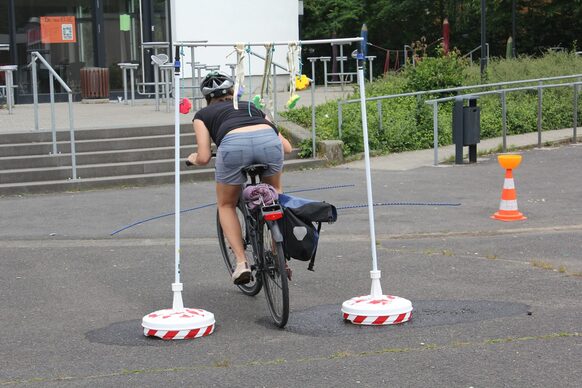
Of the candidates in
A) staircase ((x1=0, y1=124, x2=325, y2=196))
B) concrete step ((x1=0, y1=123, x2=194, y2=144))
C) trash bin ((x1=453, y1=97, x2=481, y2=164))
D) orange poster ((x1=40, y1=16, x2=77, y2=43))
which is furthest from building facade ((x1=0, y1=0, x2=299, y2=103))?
trash bin ((x1=453, y1=97, x2=481, y2=164))

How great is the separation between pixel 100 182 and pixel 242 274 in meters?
6.91

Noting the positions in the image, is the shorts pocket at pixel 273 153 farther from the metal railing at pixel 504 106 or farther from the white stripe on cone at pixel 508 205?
the metal railing at pixel 504 106

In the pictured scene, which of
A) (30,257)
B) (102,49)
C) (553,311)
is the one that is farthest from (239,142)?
(102,49)

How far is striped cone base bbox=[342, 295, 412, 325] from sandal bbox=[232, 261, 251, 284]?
74 cm

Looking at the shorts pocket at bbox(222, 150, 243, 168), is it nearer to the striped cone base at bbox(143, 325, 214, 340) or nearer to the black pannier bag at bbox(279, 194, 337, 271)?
the black pannier bag at bbox(279, 194, 337, 271)

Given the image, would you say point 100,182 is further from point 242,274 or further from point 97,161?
point 242,274

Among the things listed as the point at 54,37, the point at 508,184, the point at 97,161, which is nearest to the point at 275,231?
the point at 508,184

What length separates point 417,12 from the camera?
41656 mm

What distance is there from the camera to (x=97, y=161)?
14.5 metres

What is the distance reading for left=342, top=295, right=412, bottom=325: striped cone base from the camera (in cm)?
655

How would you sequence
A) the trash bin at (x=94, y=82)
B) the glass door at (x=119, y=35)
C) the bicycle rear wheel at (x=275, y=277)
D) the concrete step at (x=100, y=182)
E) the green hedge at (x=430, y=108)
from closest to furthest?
the bicycle rear wheel at (x=275, y=277) < the concrete step at (x=100, y=182) < the green hedge at (x=430, y=108) < the trash bin at (x=94, y=82) < the glass door at (x=119, y=35)

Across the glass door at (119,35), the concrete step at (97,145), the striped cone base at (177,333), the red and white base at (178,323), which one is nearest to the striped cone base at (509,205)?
the red and white base at (178,323)

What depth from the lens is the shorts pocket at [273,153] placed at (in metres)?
6.89

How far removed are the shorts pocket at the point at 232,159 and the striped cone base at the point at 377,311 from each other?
1.20 metres
